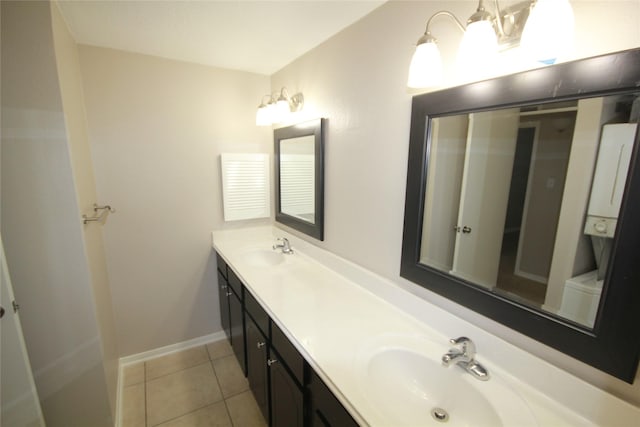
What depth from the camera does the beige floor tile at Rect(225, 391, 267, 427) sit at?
1686 millimetres

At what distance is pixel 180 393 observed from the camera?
1907 mm

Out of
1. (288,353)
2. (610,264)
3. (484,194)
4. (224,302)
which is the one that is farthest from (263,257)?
(610,264)

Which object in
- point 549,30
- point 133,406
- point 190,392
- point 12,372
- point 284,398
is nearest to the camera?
point 549,30

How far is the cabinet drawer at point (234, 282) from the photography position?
175cm

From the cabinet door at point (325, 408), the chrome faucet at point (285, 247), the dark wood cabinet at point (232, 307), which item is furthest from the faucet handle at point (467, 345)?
the chrome faucet at point (285, 247)

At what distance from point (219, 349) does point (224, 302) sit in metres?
0.47

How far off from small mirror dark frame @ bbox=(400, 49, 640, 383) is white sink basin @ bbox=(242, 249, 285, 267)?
1.33 meters

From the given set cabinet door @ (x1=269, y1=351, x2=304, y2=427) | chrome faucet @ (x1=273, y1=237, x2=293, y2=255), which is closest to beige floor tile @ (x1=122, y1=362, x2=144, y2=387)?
cabinet door @ (x1=269, y1=351, x2=304, y2=427)

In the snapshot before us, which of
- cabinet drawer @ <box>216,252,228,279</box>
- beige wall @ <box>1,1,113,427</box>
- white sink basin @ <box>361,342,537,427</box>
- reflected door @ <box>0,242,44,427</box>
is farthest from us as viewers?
cabinet drawer @ <box>216,252,228,279</box>

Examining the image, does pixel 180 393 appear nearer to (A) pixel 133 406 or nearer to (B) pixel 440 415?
(A) pixel 133 406

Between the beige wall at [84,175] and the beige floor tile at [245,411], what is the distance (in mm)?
Result: 669

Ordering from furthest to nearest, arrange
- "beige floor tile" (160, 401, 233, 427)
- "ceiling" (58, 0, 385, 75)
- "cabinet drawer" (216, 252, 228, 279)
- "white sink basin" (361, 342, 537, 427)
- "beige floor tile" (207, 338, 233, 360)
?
1. "beige floor tile" (207, 338, 233, 360)
2. "cabinet drawer" (216, 252, 228, 279)
3. "beige floor tile" (160, 401, 233, 427)
4. "ceiling" (58, 0, 385, 75)
5. "white sink basin" (361, 342, 537, 427)

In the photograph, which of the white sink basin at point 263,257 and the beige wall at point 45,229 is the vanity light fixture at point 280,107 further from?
the beige wall at point 45,229

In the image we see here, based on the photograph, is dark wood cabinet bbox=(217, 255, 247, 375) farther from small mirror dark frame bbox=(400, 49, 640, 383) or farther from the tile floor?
small mirror dark frame bbox=(400, 49, 640, 383)
